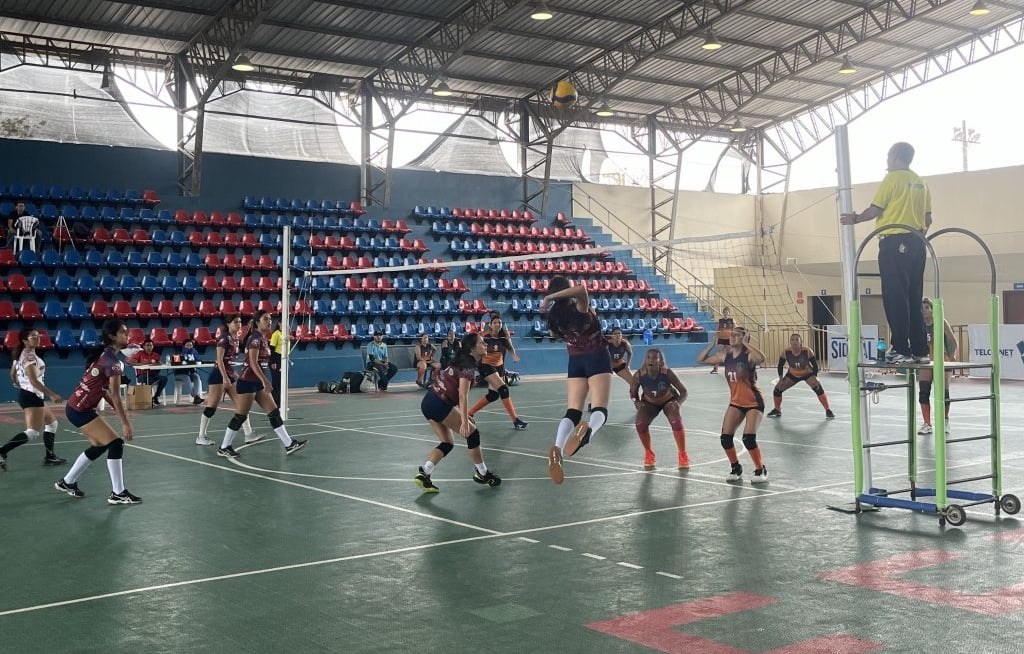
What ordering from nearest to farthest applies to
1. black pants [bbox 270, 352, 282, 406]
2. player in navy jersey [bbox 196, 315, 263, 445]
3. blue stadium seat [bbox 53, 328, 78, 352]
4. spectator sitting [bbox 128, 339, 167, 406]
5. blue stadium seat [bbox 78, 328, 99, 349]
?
player in navy jersey [bbox 196, 315, 263, 445] → black pants [bbox 270, 352, 282, 406] → spectator sitting [bbox 128, 339, 167, 406] → blue stadium seat [bbox 53, 328, 78, 352] → blue stadium seat [bbox 78, 328, 99, 349]

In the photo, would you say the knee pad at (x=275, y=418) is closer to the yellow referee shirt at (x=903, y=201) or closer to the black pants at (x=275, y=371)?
the black pants at (x=275, y=371)

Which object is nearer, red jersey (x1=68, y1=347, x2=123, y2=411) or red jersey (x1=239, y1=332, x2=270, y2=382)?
red jersey (x1=68, y1=347, x2=123, y2=411)

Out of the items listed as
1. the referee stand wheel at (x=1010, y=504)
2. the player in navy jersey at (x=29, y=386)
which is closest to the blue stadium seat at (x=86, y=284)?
the player in navy jersey at (x=29, y=386)

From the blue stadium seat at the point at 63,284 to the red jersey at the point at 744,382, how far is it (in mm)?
17541

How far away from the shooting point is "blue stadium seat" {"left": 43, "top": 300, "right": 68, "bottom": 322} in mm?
21828

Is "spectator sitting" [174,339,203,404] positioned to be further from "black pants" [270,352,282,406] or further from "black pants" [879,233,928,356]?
"black pants" [879,233,928,356]

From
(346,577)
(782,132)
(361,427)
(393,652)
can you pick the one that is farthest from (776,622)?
(782,132)

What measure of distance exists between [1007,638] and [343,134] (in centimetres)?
2735

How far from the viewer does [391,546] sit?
7375mm

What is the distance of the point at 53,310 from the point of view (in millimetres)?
21922

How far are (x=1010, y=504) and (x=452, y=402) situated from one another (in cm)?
490

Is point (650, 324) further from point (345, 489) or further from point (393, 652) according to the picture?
point (393, 652)

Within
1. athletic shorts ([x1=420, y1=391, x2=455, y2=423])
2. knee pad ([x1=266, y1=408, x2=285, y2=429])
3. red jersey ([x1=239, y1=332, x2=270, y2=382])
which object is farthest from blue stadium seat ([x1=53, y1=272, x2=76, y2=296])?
athletic shorts ([x1=420, y1=391, x2=455, y2=423])

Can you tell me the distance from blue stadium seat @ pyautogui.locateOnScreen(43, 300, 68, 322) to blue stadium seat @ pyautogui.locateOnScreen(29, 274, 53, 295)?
335 mm
